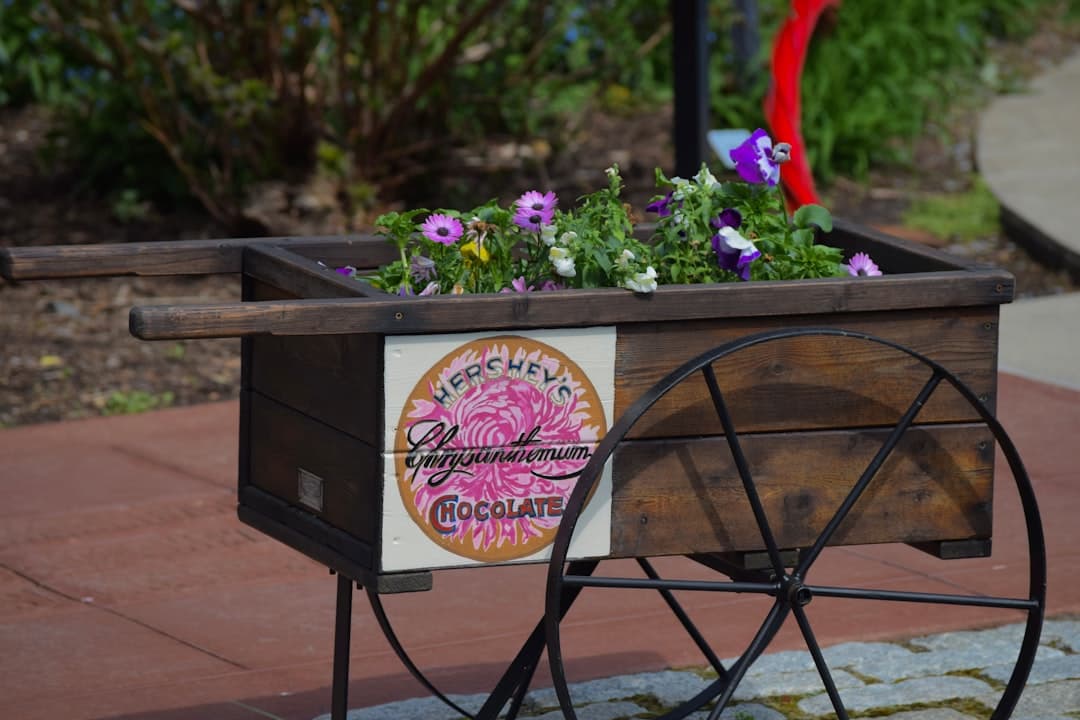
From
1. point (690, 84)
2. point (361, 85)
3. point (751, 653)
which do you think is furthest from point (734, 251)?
point (361, 85)

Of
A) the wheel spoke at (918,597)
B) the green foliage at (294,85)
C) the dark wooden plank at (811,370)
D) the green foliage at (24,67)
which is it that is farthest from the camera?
the green foliage at (24,67)

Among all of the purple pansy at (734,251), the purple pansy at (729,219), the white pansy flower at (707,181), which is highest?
the white pansy flower at (707,181)

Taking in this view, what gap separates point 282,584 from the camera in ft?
13.6

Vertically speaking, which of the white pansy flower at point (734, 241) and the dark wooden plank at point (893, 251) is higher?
the white pansy flower at point (734, 241)

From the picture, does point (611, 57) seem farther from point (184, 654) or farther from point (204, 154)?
point (184, 654)

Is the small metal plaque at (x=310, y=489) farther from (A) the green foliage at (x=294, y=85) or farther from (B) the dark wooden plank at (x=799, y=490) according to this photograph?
(A) the green foliage at (x=294, y=85)

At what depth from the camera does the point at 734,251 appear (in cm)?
270

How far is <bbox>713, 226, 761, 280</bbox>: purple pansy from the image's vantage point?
2686mm

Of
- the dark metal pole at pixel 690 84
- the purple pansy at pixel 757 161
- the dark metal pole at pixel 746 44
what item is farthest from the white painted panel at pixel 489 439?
the dark metal pole at pixel 746 44

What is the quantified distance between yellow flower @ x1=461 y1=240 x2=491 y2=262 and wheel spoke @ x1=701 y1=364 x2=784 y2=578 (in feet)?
1.40

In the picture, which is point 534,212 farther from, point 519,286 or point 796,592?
point 796,592

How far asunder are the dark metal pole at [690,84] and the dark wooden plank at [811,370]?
132 inches

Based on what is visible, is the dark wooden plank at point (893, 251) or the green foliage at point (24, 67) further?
the green foliage at point (24, 67)

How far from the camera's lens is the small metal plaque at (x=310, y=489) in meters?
2.62
